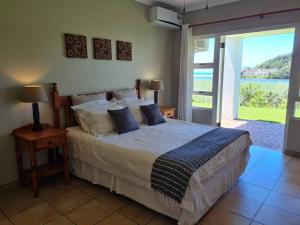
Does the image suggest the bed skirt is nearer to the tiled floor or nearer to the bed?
the bed

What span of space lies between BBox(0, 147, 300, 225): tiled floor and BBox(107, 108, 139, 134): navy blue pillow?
2.55 feet

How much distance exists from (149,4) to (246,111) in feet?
15.2

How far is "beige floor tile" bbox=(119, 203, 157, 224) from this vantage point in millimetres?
2096

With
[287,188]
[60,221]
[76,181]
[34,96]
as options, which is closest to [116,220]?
[60,221]

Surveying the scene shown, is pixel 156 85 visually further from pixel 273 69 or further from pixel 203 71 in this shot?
pixel 273 69

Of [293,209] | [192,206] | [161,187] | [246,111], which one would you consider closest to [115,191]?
[161,187]

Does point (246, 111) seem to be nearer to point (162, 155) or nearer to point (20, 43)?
point (162, 155)

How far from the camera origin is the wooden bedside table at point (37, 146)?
2.37 metres

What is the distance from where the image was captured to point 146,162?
2049mm

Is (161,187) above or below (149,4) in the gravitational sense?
below

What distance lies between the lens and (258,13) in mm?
3729

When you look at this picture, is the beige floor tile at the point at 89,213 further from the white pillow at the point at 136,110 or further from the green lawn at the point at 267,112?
the green lawn at the point at 267,112

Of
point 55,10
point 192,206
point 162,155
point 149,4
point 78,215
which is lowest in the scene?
point 78,215

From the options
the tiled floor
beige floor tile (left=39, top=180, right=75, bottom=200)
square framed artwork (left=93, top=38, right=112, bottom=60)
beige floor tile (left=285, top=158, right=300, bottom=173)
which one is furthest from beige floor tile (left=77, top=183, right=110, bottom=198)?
beige floor tile (left=285, top=158, right=300, bottom=173)
